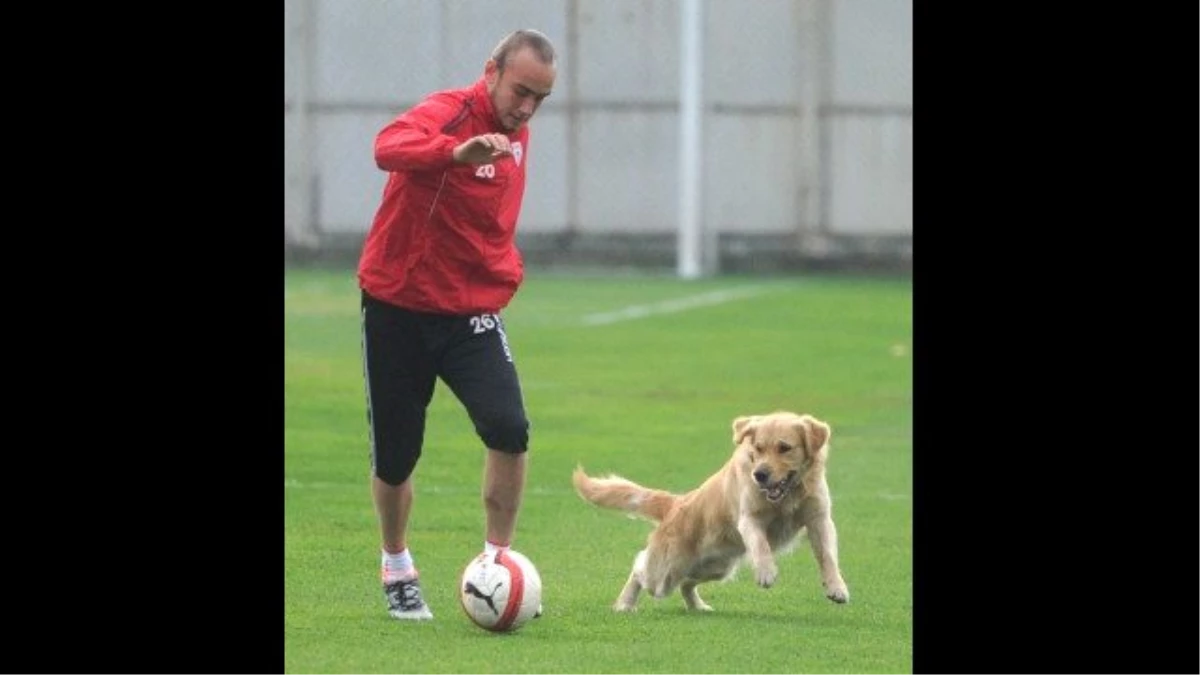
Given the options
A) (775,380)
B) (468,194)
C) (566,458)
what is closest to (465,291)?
(468,194)

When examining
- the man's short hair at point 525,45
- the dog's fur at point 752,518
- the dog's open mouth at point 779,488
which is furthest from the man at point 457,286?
the dog's open mouth at point 779,488

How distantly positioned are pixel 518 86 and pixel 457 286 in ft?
2.27

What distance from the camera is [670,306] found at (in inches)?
901

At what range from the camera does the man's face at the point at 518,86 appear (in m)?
8.24

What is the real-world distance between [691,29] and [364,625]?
61.9 feet

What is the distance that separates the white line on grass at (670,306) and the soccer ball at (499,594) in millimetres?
12852

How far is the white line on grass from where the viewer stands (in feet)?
71.0

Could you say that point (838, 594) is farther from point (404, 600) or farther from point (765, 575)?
point (404, 600)

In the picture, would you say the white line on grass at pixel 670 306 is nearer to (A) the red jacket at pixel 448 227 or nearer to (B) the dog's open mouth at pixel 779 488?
(B) the dog's open mouth at pixel 779 488

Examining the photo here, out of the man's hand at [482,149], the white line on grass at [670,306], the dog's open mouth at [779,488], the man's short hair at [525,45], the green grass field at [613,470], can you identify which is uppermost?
the man's short hair at [525,45]

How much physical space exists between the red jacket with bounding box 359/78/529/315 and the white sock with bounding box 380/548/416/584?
86 centimetres

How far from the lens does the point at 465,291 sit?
845cm

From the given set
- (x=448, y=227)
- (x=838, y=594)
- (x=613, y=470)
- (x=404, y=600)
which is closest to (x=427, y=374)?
(x=448, y=227)
